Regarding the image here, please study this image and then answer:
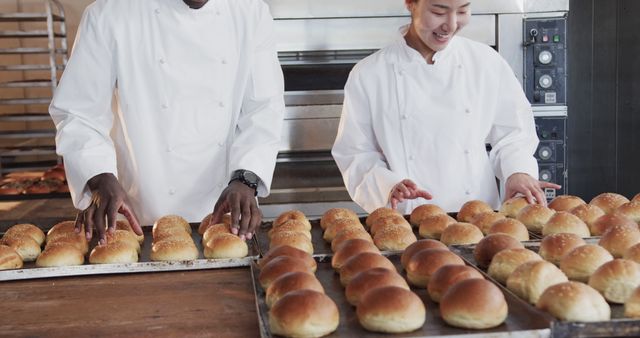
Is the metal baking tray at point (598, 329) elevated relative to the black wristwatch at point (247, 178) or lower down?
lower down

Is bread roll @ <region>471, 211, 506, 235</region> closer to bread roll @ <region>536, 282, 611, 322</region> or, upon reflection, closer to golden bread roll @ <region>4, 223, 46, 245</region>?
bread roll @ <region>536, 282, 611, 322</region>

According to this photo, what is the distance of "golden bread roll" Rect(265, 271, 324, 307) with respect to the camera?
1549 mm

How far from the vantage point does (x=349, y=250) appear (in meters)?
1.83

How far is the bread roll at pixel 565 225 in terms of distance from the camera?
206 cm

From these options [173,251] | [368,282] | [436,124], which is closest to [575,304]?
[368,282]

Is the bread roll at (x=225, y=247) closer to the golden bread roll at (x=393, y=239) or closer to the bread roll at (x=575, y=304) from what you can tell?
the golden bread roll at (x=393, y=239)

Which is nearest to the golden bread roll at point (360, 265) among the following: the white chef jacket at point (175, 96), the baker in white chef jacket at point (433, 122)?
the white chef jacket at point (175, 96)

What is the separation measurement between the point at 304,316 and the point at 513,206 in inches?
47.2

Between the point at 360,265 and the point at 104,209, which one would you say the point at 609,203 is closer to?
the point at 360,265

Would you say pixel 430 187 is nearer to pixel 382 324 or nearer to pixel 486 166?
pixel 486 166

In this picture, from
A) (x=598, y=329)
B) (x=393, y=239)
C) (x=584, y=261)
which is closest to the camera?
(x=598, y=329)

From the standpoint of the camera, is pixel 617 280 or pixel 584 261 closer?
pixel 617 280

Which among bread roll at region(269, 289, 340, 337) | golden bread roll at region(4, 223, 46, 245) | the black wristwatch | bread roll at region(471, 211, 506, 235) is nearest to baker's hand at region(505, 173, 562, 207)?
bread roll at region(471, 211, 506, 235)

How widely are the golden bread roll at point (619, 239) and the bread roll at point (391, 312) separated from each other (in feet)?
2.09
